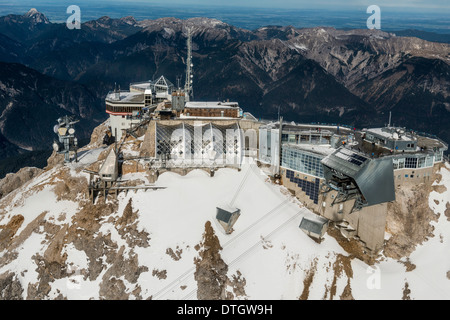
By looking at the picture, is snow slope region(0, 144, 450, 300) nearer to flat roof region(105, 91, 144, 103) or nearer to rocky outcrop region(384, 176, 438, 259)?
rocky outcrop region(384, 176, 438, 259)

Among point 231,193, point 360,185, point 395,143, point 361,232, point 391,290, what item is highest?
point 395,143

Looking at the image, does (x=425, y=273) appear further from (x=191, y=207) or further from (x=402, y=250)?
(x=191, y=207)

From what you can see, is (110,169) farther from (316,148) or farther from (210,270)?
(316,148)

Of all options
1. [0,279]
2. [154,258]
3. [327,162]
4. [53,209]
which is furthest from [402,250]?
[0,279]

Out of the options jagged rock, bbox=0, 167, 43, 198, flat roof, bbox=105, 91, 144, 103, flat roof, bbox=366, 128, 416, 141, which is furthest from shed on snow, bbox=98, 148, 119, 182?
flat roof, bbox=366, 128, 416, 141

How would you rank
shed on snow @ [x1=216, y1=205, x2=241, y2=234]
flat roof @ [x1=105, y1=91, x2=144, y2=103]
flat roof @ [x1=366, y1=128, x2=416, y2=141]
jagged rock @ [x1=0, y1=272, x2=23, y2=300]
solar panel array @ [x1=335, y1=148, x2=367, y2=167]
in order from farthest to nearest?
flat roof @ [x1=105, y1=91, x2=144, y2=103]
flat roof @ [x1=366, y1=128, x2=416, y2=141]
shed on snow @ [x1=216, y1=205, x2=241, y2=234]
solar panel array @ [x1=335, y1=148, x2=367, y2=167]
jagged rock @ [x1=0, y1=272, x2=23, y2=300]

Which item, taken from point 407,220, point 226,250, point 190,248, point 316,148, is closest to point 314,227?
point 316,148
